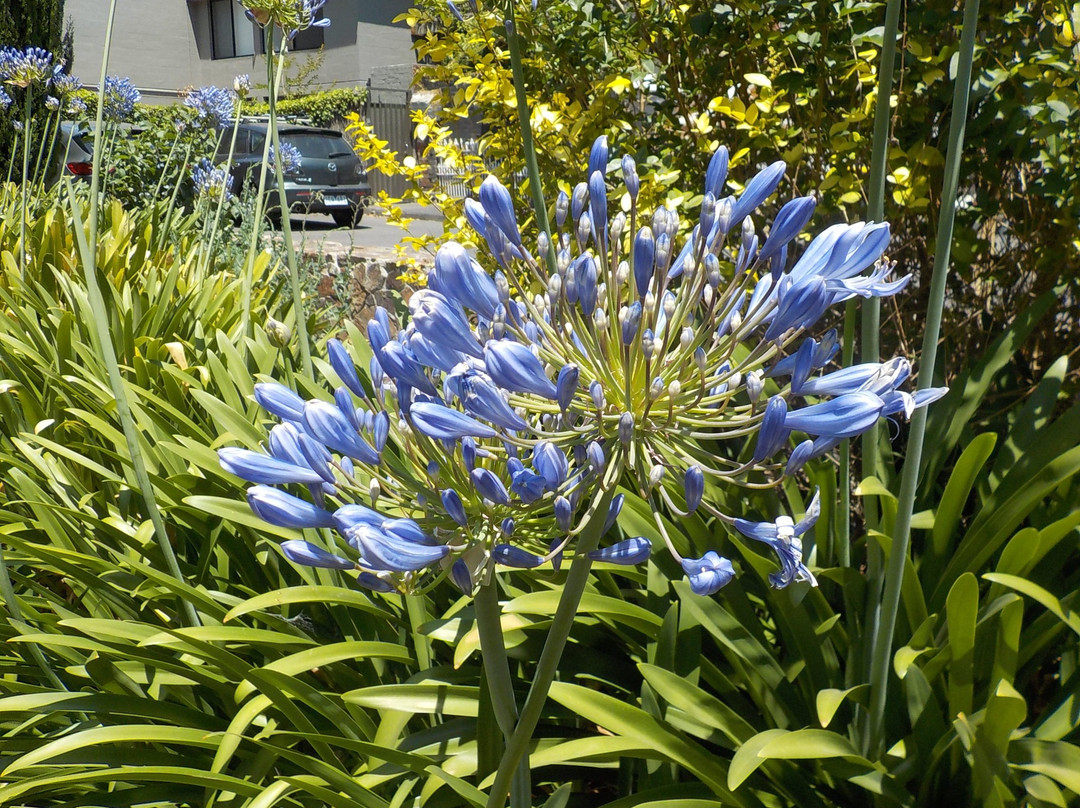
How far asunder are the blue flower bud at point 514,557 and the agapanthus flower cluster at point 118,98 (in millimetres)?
4600

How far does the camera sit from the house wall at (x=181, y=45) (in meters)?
26.6

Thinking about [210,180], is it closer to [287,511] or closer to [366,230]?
[287,511]

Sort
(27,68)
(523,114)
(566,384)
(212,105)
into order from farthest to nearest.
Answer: (212,105) → (27,68) → (523,114) → (566,384)

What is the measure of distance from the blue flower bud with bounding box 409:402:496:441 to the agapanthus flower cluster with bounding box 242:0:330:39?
106 centimetres

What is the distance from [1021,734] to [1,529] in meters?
2.16

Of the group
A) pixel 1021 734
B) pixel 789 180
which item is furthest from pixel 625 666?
pixel 789 180

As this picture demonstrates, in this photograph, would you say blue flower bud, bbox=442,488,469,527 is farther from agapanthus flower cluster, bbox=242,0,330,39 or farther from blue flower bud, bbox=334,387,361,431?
agapanthus flower cluster, bbox=242,0,330,39

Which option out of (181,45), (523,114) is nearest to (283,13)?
(523,114)

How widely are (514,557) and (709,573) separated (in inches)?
7.9

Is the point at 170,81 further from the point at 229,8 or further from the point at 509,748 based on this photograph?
the point at 509,748

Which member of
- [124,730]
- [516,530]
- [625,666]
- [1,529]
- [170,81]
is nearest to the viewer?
[516,530]

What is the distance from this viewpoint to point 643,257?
102 cm

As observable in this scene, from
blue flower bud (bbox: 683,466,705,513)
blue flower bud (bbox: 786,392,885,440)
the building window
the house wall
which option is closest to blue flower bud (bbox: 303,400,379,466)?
blue flower bud (bbox: 683,466,705,513)

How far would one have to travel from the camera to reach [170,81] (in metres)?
29.3
